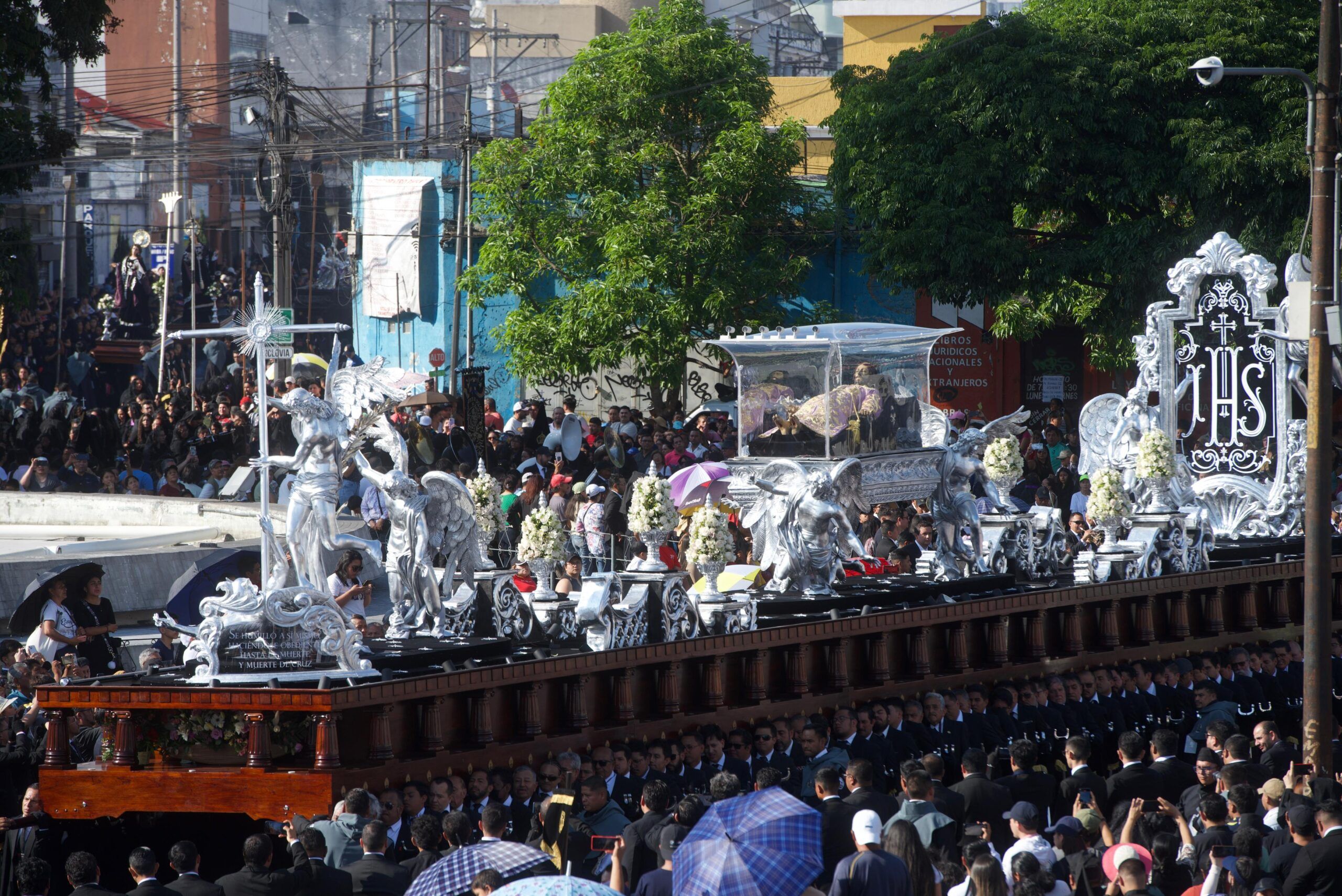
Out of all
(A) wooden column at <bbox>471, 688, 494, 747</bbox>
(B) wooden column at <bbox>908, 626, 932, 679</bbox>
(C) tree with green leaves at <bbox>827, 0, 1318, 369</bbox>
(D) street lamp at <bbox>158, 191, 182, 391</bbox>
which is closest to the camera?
(A) wooden column at <bbox>471, 688, 494, 747</bbox>

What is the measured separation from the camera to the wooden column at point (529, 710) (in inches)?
487

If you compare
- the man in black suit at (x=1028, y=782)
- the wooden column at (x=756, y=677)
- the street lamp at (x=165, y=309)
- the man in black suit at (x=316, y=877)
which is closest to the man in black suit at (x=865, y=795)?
the man in black suit at (x=1028, y=782)

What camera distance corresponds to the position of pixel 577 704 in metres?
12.8

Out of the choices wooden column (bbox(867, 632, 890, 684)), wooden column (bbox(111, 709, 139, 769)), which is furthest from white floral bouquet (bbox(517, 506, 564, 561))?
wooden column (bbox(111, 709, 139, 769))

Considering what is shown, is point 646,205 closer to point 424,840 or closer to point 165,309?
point 165,309

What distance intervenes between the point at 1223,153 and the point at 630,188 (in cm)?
853

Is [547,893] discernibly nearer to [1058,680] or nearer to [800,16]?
[1058,680]

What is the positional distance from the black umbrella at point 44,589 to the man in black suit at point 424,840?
19.8ft

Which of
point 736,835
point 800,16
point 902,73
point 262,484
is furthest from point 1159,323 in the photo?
point 800,16

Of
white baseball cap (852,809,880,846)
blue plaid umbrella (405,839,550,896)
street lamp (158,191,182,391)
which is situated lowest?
white baseball cap (852,809,880,846)

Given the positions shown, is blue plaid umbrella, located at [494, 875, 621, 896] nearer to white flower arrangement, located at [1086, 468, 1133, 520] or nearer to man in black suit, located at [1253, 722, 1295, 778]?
man in black suit, located at [1253, 722, 1295, 778]

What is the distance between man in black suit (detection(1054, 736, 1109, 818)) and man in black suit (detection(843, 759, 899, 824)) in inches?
55.1

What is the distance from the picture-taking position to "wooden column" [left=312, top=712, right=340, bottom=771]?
10.8 metres

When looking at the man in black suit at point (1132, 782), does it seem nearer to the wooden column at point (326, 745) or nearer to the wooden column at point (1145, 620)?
the wooden column at point (326, 745)
